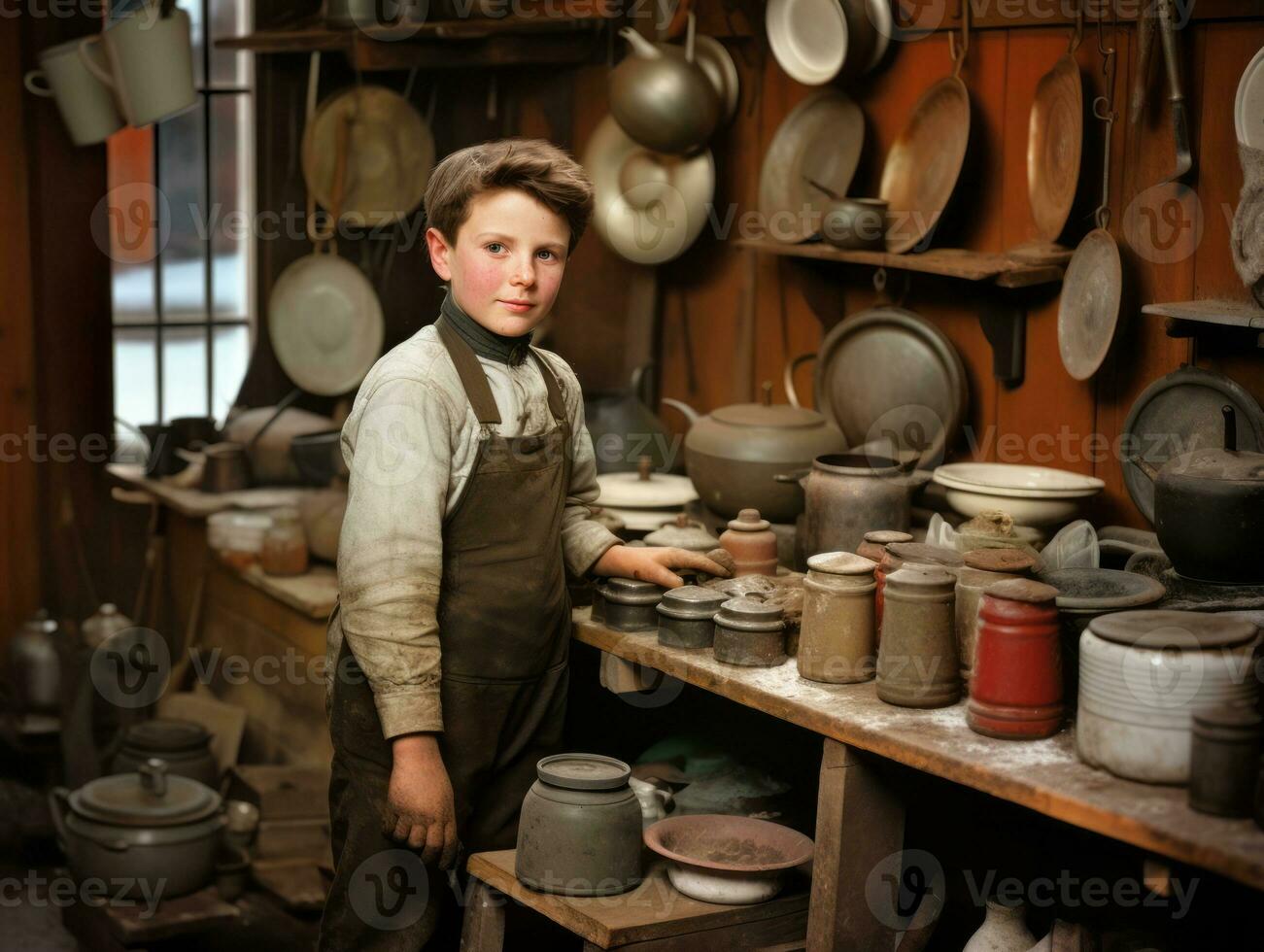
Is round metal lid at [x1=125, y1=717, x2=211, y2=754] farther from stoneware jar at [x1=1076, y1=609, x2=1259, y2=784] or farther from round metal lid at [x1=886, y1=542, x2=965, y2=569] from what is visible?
stoneware jar at [x1=1076, y1=609, x2=1259, y2=784]

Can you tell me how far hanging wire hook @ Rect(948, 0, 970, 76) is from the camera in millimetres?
3605

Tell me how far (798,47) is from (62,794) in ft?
9.52

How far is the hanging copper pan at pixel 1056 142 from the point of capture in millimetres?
3352

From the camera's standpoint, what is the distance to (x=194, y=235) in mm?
5852

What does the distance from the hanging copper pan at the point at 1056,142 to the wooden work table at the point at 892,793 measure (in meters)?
1.20

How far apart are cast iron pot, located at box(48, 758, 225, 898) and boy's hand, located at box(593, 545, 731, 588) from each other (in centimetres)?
161

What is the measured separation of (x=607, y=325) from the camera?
4898 mm

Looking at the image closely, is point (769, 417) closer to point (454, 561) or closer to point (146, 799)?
point (454, 561)

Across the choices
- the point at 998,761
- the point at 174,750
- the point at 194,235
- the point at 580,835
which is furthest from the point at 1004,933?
the point at 194,235

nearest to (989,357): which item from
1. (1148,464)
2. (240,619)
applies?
(1148,464)

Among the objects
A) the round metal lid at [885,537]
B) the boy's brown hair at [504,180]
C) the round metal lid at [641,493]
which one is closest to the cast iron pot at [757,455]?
the round metal lid at [641,493]

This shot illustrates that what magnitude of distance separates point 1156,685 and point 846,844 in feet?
2.07

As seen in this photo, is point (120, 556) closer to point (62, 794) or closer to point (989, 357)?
point (62, 794)

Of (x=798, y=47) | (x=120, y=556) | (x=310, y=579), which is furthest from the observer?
(x=120, y=556)
